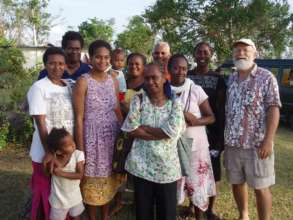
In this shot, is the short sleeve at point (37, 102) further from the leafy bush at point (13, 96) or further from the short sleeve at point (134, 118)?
the leafy bush at point (13, 96)

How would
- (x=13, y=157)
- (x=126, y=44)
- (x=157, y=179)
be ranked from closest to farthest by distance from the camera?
(x=157, y=179) < (x=13, y=157) < (x=126, y=44)

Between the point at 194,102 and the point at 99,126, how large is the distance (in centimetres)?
87

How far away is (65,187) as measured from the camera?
3.15 metres

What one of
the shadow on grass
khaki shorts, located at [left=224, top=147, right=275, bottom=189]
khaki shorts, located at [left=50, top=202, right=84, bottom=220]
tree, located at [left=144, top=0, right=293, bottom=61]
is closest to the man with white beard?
khaki shorts, located at [left=224, top=147, right=275, bottom=189]

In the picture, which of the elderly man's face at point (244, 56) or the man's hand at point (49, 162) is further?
the elderly man's face at point (244, 56)

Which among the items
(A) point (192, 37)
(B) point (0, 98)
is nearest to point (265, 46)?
(A) point (192, 37)

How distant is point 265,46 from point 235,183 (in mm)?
13639

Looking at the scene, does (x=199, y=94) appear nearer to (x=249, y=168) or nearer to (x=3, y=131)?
(x=249, y=168)

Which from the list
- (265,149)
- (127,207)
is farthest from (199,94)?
(127,207)

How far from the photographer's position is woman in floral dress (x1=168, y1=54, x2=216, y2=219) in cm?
338

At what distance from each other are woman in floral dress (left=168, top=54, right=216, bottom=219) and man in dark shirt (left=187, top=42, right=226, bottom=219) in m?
0.28

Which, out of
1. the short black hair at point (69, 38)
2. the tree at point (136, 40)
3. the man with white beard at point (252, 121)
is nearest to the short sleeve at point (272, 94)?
the man with white beard at point (252, 121)

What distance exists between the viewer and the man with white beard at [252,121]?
329 cm

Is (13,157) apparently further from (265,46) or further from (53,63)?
(265,46)
